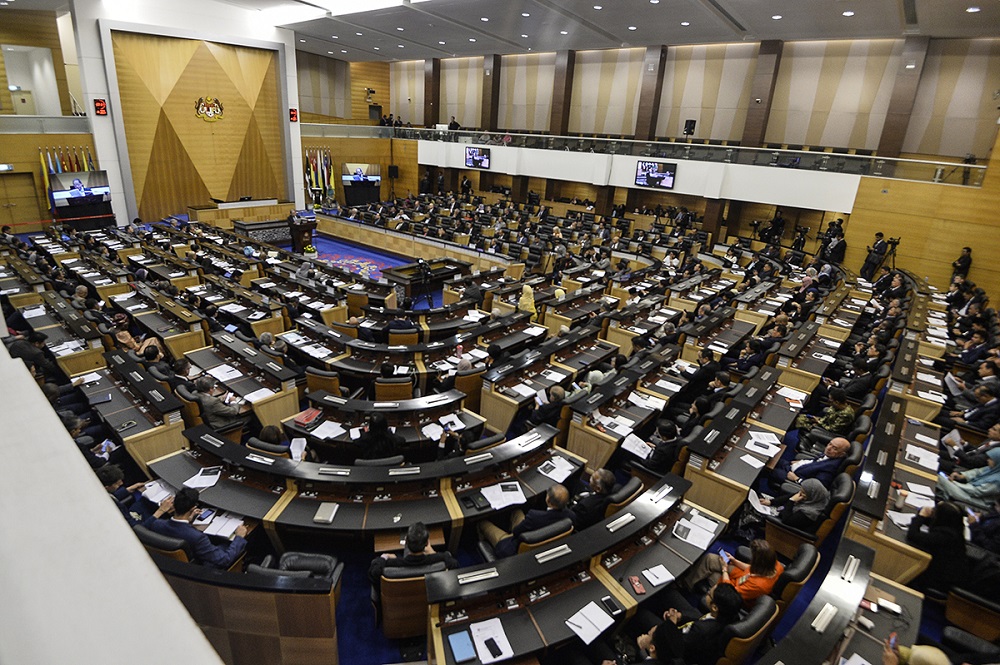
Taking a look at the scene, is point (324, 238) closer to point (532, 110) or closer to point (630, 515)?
point (532, 110)

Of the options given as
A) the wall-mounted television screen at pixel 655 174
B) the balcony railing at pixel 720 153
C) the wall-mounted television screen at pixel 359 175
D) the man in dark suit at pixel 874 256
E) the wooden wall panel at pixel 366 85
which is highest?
the wooden wall panel at pixel 366 85

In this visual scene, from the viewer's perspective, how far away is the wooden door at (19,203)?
17.2m

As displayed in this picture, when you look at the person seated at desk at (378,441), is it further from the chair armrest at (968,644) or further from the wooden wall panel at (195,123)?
the wooden wall panel at (195,123)

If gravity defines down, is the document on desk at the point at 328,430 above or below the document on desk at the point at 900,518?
below

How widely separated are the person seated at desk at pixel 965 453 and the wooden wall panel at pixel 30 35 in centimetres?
2949

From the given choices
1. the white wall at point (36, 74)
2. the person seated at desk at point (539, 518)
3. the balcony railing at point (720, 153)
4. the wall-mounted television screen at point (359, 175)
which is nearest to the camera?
the person seated at desk at point (539, 518)

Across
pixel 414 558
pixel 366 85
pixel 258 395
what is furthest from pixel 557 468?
pixel 366 85

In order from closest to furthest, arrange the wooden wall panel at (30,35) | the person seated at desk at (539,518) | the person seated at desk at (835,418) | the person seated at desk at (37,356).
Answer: the person seated at desk at (539,518) → the person seated at desk at (37,356) → the person seated at desk at (835,418) → the wooden wall panel at (30,35)

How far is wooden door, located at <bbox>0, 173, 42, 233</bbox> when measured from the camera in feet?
56.4

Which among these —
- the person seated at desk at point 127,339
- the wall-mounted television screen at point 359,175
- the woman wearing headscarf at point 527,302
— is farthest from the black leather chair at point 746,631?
the wall-mounted television screen at point 359,175

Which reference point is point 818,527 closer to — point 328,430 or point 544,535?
point 544,535

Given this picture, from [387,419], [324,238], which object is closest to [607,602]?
[387,419]

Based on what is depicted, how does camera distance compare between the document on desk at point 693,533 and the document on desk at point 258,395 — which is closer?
the document on desk at point 693,533

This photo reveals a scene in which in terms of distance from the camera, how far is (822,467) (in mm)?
6004
